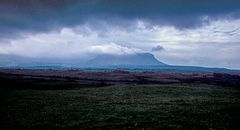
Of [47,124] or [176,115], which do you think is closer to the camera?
[47,124]

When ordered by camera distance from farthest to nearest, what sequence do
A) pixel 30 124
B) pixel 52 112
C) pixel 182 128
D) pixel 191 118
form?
pixel 52 112 → pixel 191 118 → pixel 30 124 → pixel 182 128

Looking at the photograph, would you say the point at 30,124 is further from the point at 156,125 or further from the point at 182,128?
the point at 182,128

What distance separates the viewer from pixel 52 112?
3784 centimetres

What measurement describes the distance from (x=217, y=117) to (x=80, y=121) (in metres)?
16.2

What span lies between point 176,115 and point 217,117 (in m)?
4.81

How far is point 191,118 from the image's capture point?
34.1 m

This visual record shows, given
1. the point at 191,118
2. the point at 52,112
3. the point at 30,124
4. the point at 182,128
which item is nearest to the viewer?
the point at 182,128

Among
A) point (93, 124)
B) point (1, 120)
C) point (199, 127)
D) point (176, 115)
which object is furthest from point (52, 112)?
point (199, 127)

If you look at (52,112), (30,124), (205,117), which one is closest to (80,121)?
(30,124)

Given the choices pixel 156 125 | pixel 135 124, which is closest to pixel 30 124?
pixel 135 124

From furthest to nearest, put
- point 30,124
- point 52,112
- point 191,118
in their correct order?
point 52,112 < point 191,118 < point 30,124

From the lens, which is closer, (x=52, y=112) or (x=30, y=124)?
(x=30, y=124)

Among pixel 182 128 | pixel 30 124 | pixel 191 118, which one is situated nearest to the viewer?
pixel 182 128

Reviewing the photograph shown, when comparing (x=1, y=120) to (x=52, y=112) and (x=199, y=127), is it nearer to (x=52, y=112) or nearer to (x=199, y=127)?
(x=52, y=112)
